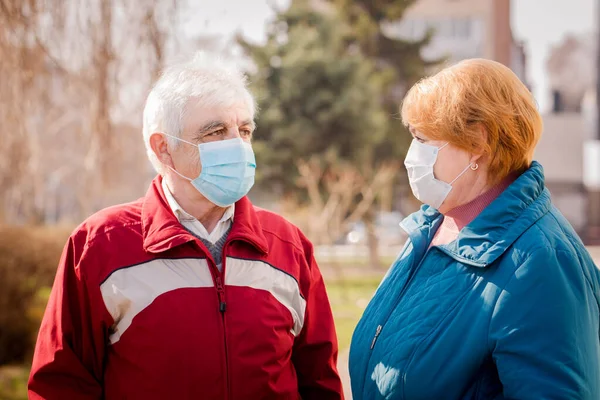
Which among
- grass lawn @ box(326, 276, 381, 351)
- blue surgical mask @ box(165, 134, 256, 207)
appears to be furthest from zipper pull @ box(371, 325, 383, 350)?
grass lawn @ box(326, 276, 381, 351)

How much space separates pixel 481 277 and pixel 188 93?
3.97ft

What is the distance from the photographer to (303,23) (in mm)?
23516

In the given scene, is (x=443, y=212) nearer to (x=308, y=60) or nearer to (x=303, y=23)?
(x=308, y=60)

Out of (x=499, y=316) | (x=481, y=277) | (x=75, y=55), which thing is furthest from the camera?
(x=75, y=55)

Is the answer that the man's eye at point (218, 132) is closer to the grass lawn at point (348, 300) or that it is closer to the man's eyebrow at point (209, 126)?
the man's eyebrow at point (209, 126)

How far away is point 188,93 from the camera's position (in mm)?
2717

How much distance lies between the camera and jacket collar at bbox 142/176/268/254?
2641 mm

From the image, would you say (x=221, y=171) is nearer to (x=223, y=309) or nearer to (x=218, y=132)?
(x=218, y=132)

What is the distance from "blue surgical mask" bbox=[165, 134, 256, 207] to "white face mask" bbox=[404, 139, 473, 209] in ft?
2.11

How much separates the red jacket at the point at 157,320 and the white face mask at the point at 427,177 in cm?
62

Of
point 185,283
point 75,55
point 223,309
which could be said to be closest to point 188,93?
point 185,283

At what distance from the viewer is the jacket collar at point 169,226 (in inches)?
104

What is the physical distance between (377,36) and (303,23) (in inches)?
203

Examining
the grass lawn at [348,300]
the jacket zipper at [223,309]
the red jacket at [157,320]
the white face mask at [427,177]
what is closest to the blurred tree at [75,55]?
the red jacket at [157,320]
